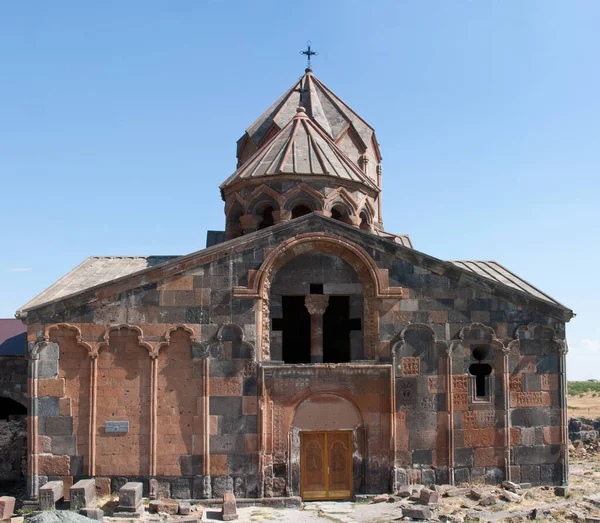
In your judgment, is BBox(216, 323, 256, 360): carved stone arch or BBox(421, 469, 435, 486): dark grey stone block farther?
BBox(421, 469, 435, 486): dark grey stone block

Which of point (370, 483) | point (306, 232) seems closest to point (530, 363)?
point (370, 483)

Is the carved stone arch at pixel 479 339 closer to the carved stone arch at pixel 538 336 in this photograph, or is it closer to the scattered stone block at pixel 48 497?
the carved stone arch at pixel 538 336

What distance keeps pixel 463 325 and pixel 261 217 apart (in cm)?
405

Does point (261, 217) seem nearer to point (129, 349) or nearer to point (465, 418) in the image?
point (129, 349)

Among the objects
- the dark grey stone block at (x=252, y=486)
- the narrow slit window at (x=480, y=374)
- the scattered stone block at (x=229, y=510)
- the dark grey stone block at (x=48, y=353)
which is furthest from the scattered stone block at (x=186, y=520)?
the narrow slit window at (x=480, y=374)

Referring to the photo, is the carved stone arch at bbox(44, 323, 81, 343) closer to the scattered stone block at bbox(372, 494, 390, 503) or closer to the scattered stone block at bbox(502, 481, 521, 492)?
the scattered stone block at bbox(372, 494, 390, 503)

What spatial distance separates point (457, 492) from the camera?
10.2 m

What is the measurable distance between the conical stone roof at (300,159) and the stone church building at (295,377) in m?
2.14

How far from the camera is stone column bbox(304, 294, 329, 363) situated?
35.2 ft

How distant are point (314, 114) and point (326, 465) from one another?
7954 mm

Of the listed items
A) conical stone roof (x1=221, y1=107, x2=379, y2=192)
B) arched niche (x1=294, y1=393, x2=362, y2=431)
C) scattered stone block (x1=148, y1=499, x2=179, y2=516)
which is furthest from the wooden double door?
conical stone roof (x1=221, y1=107, x2=379, y2=192)

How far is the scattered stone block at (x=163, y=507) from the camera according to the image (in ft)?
31.5

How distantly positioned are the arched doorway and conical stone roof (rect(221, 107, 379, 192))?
4065 millimetres

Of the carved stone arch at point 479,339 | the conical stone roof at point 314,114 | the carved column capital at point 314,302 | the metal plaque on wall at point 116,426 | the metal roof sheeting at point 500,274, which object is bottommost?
the metal plaque on wall at point 116,426
